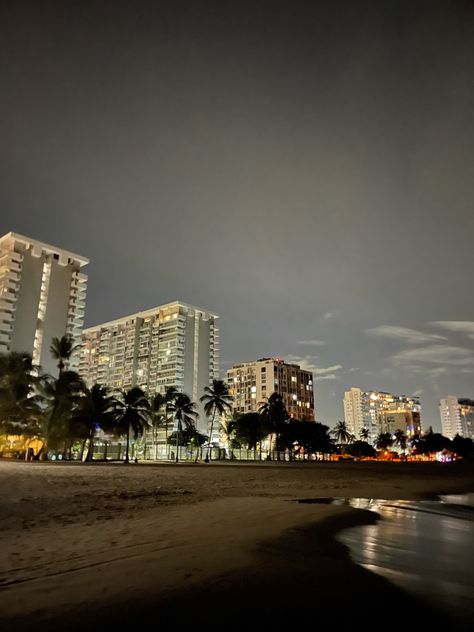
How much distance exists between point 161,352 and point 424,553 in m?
158

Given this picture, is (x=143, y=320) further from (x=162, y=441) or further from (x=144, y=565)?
(x=144, y=565)

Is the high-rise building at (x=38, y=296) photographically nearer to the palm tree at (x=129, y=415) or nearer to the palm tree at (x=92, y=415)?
the palm tree at (x=129, y=415)

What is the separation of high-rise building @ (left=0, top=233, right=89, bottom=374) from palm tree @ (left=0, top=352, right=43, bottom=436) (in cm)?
5590

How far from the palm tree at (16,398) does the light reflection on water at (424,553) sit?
5008 cm

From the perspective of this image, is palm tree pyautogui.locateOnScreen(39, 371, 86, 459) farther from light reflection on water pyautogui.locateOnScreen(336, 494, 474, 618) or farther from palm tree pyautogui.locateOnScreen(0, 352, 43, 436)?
light reflection on water pyautogui.locateOnScreen(336, 494, 474, 618)

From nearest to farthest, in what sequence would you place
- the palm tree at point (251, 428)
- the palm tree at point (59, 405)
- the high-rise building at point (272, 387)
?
the palm tree at point (59, 405), the palm tree at point (251, 428), the high-rise building at point (272, 387)

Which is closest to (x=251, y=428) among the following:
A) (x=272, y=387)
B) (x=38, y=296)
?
(x=38, y=296)

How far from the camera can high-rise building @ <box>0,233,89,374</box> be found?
107938 millimetres

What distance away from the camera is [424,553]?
732 centimetres

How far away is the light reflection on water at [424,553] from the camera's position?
5188 millimetres

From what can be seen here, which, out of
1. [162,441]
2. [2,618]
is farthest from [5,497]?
[162,441]

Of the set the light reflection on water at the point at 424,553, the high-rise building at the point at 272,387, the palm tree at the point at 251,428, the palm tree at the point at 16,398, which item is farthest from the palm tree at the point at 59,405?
the high-rise building at the point at 272,387

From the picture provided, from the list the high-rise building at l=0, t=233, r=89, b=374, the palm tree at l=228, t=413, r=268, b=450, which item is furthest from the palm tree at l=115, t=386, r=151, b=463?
the high-rise building at l=0, t=233, r=89, b=374

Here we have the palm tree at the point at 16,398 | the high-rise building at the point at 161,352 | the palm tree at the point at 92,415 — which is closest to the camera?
the palm tree at the point at 16,398
